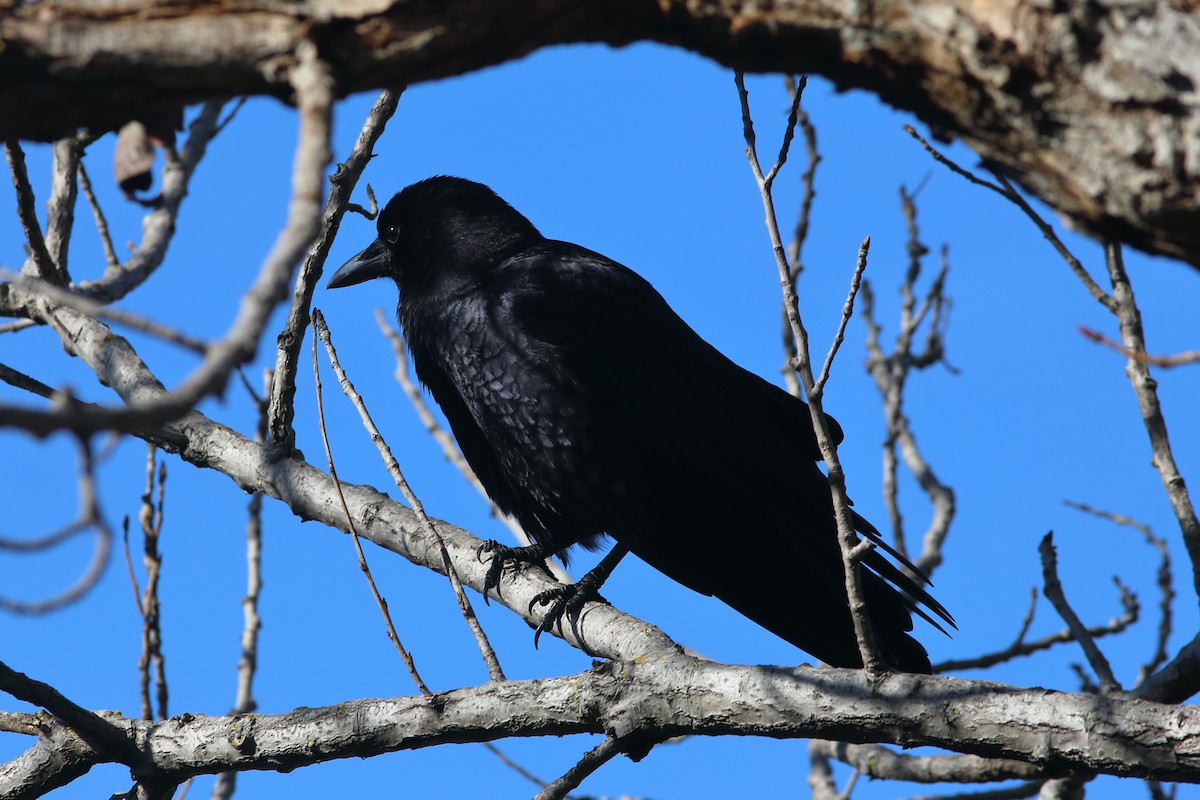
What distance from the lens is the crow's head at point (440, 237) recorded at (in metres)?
5.27

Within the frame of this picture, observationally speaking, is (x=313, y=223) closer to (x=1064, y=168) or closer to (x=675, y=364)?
(x=1064, y=168)

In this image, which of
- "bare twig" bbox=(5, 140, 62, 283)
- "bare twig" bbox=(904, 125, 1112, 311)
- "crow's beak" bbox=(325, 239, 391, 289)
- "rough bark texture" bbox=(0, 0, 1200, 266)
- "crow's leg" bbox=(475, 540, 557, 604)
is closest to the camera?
"rough bark texture" bbox=(0, 0, 1200, 266)

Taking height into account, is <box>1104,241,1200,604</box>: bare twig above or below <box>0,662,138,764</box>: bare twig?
below

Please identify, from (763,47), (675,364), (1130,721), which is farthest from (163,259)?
(1130,721)

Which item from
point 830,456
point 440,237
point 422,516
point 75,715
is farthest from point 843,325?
point 440,237

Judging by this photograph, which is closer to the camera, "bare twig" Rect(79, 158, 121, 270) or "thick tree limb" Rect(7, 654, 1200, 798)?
"thick tree limb" Rect(7, 654, 1200, 798)

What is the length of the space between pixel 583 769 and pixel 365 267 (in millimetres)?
3564

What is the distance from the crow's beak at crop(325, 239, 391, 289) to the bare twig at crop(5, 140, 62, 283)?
6.21 ft

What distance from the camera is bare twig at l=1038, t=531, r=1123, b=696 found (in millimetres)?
3691

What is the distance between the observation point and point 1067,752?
2439 mm

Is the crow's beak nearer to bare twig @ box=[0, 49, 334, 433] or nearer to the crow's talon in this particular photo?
the crow's talon

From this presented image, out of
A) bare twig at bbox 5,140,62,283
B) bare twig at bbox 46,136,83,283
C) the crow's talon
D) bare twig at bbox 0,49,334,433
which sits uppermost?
bare twig at bbox 46,136,83,283

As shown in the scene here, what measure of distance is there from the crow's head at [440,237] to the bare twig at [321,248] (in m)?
1.36

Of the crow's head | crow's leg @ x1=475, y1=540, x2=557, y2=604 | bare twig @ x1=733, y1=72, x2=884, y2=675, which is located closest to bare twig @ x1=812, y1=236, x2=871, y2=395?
bare twig @ x1=733, y1=72, x2=884, y2=675
